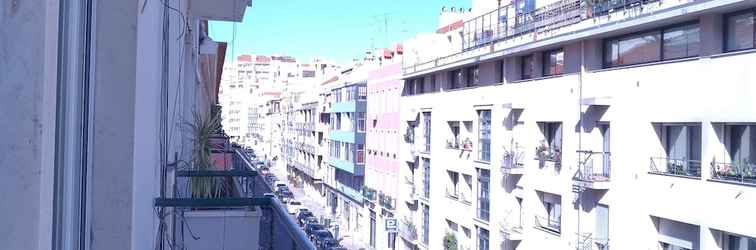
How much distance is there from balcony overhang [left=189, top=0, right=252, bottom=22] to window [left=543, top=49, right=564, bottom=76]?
11.1 metres

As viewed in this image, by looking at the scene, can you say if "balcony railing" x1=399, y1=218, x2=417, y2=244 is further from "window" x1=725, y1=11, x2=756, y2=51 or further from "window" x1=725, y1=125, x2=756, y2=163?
"window" x1=725, y1=11, x2=756, y2=51

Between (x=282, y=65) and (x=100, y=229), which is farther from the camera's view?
(x=282, y=65)

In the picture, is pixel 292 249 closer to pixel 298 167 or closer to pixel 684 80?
pixel 684 80

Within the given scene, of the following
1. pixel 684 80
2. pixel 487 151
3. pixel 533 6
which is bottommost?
pixel 487 151

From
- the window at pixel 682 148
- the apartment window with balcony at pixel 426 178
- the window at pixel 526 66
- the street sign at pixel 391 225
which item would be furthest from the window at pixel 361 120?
the window at pixel 682 148

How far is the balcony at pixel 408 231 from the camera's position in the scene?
2875 centimetres

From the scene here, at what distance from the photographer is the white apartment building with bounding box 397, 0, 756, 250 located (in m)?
12.8

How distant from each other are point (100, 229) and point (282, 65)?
4133 inches

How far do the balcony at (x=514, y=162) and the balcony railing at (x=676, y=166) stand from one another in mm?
5289

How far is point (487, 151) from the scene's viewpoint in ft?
71.4

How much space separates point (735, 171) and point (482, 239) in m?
10.5

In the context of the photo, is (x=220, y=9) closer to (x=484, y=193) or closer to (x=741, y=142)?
(x=741, y=142)

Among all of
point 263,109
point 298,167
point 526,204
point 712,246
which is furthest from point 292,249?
point 263,109

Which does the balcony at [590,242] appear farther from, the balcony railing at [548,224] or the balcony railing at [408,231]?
the balcony railing at [408,231]
